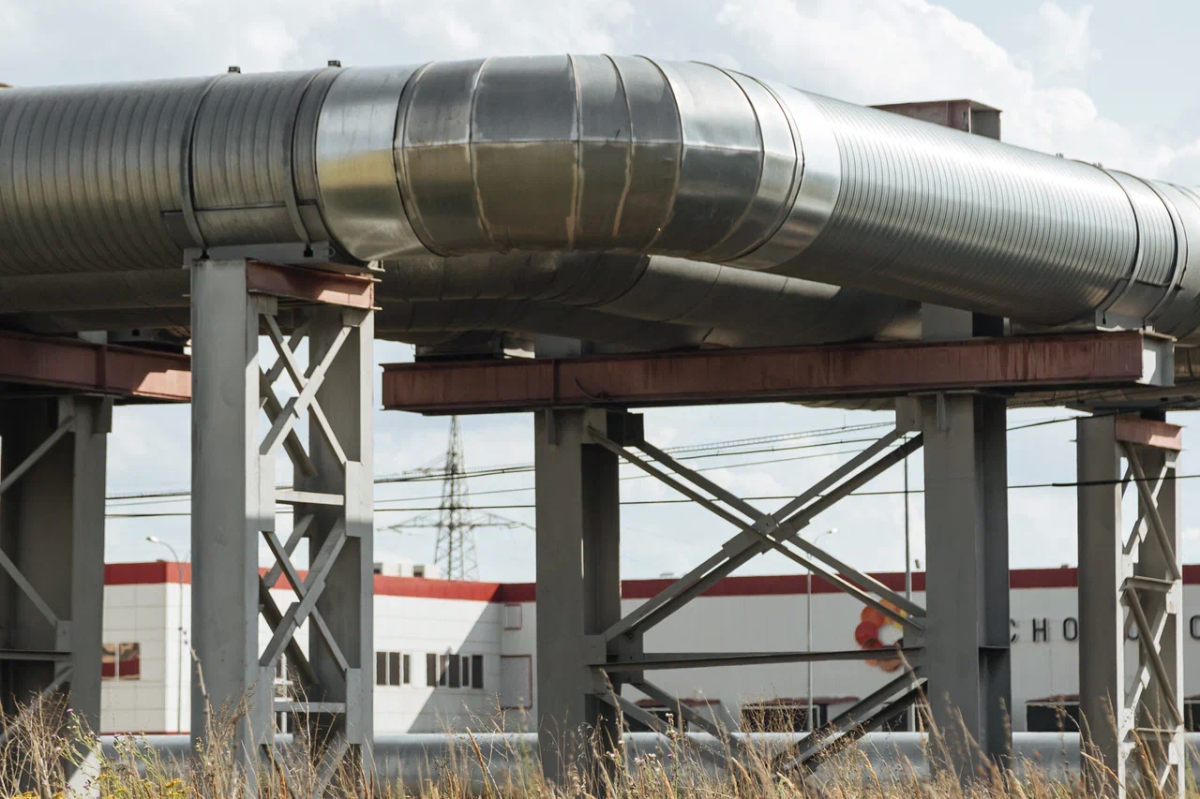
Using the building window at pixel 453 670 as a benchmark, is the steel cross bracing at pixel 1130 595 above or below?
above

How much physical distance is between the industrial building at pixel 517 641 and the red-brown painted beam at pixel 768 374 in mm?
32316

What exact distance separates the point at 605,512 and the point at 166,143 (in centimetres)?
909

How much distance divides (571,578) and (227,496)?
26.2ft

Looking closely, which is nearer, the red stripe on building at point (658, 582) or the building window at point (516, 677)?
the red stripe on building at point (658, 582)

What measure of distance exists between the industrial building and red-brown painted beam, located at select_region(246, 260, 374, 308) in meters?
39.1

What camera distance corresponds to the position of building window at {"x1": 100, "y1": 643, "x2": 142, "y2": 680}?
62.7 metres

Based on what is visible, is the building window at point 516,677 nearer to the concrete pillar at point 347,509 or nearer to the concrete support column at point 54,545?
the concrete support column at point 54,545

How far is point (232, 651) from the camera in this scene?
44.0 feet

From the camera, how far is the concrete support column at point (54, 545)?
777 inches

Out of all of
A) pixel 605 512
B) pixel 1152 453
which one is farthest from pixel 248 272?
pixel 1152 453

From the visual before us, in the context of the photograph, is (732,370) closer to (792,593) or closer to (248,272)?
(248,272)

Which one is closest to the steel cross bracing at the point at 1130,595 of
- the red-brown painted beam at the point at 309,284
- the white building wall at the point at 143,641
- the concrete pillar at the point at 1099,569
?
the concrete pillar at the point at 1099,569

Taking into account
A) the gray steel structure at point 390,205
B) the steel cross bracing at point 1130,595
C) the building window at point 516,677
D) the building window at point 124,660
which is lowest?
the building window at point 516,677

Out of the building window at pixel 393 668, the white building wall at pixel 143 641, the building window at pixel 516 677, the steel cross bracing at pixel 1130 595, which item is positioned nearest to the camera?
the steel cross bracing at pixel 1130 595
